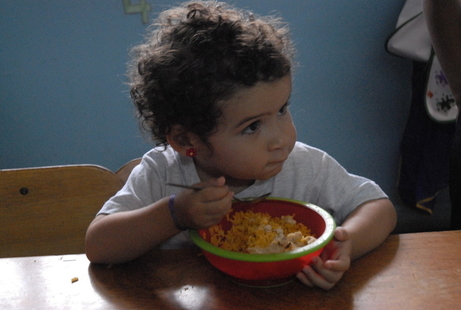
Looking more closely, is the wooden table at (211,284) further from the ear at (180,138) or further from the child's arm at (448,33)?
the child's arm at (448,33)

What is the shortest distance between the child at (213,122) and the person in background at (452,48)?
13.6 inches

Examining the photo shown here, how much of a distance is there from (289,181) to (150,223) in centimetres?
40

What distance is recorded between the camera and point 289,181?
1037mm

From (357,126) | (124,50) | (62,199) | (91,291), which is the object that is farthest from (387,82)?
(91,291)

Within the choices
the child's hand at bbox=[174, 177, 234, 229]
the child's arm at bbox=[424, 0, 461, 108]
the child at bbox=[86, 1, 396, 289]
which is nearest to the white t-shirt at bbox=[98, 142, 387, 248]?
the child at bbox=[86, 1, 396, 289]

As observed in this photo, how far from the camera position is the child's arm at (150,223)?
0.71m

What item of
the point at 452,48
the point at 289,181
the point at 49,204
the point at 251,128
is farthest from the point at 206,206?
the point at 452,48

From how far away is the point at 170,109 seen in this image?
0.85 m

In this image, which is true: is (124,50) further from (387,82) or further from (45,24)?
(387,82)

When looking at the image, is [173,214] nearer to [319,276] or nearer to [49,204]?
[319,276]

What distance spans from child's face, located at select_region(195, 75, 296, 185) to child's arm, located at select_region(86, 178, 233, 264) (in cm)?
10

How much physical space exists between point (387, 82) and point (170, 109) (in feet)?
5.38

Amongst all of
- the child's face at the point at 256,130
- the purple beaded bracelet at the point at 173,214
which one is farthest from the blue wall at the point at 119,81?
the purple beaded bracelet at the point at 173,214

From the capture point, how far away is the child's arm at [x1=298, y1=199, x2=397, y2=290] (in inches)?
25.9
